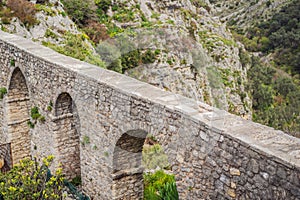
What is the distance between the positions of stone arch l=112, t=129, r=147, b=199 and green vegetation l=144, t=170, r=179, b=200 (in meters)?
0.27

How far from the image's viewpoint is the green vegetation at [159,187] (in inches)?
235

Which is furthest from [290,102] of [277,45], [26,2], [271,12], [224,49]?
[26,2]

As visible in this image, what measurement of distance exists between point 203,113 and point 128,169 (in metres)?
2.46

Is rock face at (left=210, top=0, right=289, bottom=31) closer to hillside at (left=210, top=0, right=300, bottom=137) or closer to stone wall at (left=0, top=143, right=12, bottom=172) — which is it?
hillside at (left=210, top=0, right=300, bottom=137)

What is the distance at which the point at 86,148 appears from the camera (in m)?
7.39

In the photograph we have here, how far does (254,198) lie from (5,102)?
814cm

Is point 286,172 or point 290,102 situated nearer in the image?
point 286,172

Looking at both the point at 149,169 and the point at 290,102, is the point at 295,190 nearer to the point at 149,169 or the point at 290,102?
the point at 149,169

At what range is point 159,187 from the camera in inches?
265

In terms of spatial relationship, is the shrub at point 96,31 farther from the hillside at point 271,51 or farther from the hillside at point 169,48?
the hillside at point 271,51

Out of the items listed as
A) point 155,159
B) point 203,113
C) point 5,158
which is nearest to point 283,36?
point 155,159

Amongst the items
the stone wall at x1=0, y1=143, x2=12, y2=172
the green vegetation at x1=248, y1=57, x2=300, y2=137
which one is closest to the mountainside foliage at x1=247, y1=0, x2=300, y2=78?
the green vegetation at x1=248, y1=57, x2=300, y2=137

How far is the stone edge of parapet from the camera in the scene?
403 cm

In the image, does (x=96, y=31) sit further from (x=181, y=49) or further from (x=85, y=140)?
(x=85, y=140)
